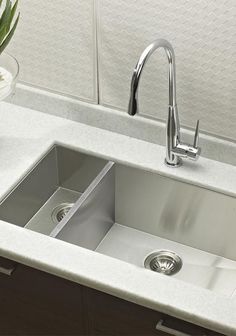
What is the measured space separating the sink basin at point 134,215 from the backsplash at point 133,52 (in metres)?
0.18

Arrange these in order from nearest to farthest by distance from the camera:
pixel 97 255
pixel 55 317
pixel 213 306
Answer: pixel 213 306 < pixel 97 255 < pixel 55 317

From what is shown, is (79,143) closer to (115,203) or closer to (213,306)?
(115,203)

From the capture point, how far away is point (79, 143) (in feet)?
5.57

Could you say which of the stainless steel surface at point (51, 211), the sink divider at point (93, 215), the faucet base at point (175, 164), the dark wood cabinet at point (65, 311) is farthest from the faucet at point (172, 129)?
the dark wood cabinet at point (65, 311)

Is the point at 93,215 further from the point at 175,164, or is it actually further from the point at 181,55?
the point at 181,55

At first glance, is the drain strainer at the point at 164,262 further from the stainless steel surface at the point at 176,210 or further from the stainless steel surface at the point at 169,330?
the stainless steel surface at the point at 169,330

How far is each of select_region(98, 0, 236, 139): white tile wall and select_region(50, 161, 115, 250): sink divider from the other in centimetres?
22

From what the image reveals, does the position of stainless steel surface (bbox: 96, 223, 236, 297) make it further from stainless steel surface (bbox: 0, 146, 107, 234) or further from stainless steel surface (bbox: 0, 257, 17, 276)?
stainless steel surface (bbox: 0, 257, 17, 276)

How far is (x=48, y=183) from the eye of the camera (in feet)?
5.74

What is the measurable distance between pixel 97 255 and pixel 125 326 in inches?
6.9

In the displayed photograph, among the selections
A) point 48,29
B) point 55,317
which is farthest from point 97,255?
point 48,29

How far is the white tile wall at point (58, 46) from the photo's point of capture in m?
1.60

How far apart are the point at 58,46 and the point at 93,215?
17.8 inches

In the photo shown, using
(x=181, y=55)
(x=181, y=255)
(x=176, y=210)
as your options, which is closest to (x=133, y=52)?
(x=181, y=55)
